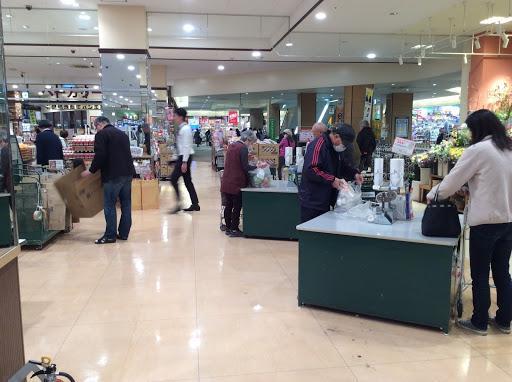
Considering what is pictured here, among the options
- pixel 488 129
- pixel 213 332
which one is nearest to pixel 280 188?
pixel 213 332

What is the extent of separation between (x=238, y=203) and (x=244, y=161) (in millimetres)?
592

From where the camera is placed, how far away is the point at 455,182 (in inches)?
113

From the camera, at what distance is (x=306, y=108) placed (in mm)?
18984

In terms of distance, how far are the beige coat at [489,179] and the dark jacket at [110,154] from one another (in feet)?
13.1

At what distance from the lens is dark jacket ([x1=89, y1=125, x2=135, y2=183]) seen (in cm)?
532

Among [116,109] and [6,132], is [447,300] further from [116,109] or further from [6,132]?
[116,109]

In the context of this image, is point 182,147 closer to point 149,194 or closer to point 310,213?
point 149,194

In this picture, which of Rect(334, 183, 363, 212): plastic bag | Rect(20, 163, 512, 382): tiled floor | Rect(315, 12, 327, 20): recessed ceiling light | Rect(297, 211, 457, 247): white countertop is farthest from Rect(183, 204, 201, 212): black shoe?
Rect(297, 211, 457, 247): white countertop

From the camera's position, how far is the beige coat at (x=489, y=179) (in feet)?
9.13

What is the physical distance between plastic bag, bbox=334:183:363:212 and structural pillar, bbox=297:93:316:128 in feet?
49.5

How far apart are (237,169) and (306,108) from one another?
13901 mm

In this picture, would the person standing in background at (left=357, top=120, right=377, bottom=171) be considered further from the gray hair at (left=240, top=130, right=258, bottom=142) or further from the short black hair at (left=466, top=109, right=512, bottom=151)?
the short black hair at (left=466, top=109, right=512, bottom=151)

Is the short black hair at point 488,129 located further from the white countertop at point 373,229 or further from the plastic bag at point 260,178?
the plastic bag at point 260,178

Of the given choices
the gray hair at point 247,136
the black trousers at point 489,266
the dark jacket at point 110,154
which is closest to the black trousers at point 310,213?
the black trousers at point 489,266
